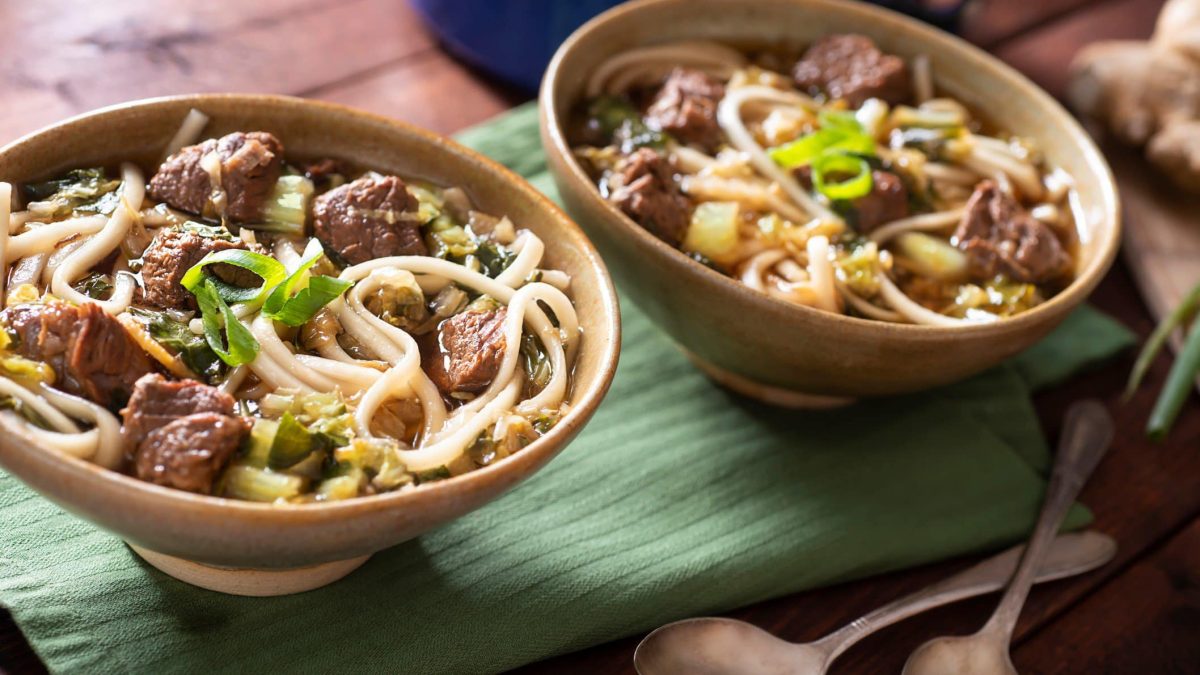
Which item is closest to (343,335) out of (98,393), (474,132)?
(98,393)

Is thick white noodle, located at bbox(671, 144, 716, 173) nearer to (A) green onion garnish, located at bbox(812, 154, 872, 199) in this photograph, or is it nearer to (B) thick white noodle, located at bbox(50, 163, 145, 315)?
(A) green onion garnish, located at bbox(812, 154, 872, 199)

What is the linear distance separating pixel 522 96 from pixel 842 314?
5.95ft

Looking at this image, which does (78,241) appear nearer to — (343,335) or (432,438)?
(343,335)

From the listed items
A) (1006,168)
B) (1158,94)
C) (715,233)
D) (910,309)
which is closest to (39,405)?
(715,233)

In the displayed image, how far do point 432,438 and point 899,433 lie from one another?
1.65m

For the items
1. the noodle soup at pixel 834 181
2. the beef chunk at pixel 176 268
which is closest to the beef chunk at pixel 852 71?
the noodle soup at pixel 834 181

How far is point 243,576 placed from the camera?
8.16 ft

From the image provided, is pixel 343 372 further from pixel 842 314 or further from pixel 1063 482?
pixel 1063 482

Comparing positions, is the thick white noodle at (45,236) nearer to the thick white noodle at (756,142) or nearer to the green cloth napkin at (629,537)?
the green cloth napkin at (629,537)

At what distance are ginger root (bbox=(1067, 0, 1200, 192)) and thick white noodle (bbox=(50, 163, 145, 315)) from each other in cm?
384

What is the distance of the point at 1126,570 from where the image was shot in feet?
10.7

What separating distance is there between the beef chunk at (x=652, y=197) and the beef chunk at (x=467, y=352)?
64cm

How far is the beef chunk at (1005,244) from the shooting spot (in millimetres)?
3461

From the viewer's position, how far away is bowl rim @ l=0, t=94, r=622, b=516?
1972 millimetres
